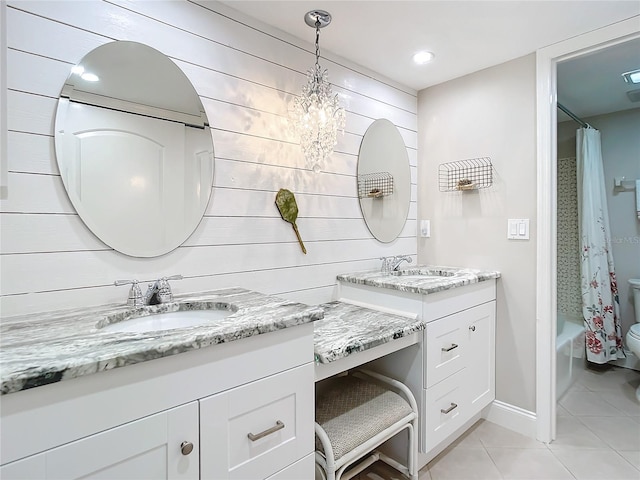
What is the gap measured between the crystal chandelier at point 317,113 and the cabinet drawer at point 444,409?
1299 millimetres

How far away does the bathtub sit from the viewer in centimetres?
239

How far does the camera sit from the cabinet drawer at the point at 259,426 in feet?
3.22

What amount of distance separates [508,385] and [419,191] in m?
1.40

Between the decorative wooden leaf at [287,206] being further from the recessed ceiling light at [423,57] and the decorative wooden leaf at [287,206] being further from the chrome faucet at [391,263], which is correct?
the recessed ceiling light at [423,57]

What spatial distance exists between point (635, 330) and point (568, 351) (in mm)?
477

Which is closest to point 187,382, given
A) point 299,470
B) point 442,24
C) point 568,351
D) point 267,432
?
point 267,432

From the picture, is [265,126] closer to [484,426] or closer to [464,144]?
[464,144]

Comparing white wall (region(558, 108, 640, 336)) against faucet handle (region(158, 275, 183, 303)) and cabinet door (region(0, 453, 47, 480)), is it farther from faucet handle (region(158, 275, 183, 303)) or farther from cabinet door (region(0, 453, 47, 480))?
cabinet door (region(0, 453, 47, 480))

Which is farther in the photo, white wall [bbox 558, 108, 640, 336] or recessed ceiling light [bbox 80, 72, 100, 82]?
white wall [bbox 558, 108, 640, 336]

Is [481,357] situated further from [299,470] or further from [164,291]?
[164,291]

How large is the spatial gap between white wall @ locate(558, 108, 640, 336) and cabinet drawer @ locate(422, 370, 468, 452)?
6.34 ft

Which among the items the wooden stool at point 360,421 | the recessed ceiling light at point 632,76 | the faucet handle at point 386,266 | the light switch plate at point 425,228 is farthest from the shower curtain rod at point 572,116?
the wooden stool at point 360,421

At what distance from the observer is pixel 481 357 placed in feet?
6.72

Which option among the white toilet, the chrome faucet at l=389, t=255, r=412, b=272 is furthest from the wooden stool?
the white toilet
